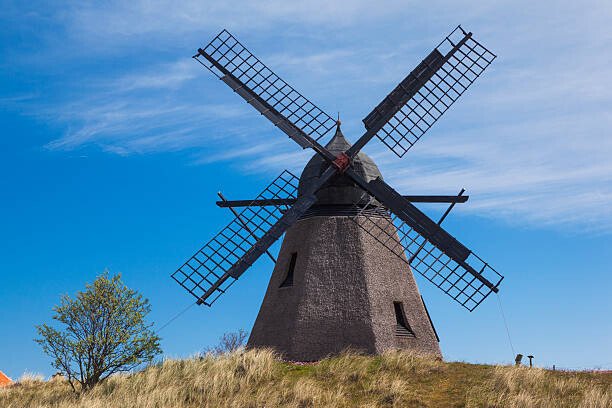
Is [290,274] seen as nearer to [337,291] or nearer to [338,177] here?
[337,291]

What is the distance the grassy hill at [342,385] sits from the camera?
60.8ft

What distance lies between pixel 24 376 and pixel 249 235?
13.5 metres

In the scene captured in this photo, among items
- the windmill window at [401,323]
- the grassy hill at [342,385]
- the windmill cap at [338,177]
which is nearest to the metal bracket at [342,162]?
the windmill cap at [338,177]

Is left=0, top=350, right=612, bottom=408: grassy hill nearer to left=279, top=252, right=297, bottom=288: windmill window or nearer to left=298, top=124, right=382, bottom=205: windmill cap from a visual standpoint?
left=279, top=252, right=297, bottom=288: windmill window

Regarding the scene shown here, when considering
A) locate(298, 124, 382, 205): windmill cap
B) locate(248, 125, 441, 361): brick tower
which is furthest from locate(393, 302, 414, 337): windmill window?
locate(298, 124, 382, 205): windmill cap

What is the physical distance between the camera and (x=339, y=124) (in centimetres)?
2608

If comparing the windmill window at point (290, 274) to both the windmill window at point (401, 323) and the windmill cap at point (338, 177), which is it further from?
the windmill window at point (401, 323)

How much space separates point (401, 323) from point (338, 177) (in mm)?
5663

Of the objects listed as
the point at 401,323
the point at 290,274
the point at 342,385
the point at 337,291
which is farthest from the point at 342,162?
the point at 342,385

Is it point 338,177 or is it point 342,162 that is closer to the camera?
point 342,162

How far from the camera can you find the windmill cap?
24250 millimetres

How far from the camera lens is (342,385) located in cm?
1964

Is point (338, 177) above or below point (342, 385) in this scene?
above

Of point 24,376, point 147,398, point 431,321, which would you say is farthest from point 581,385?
point 24,376
